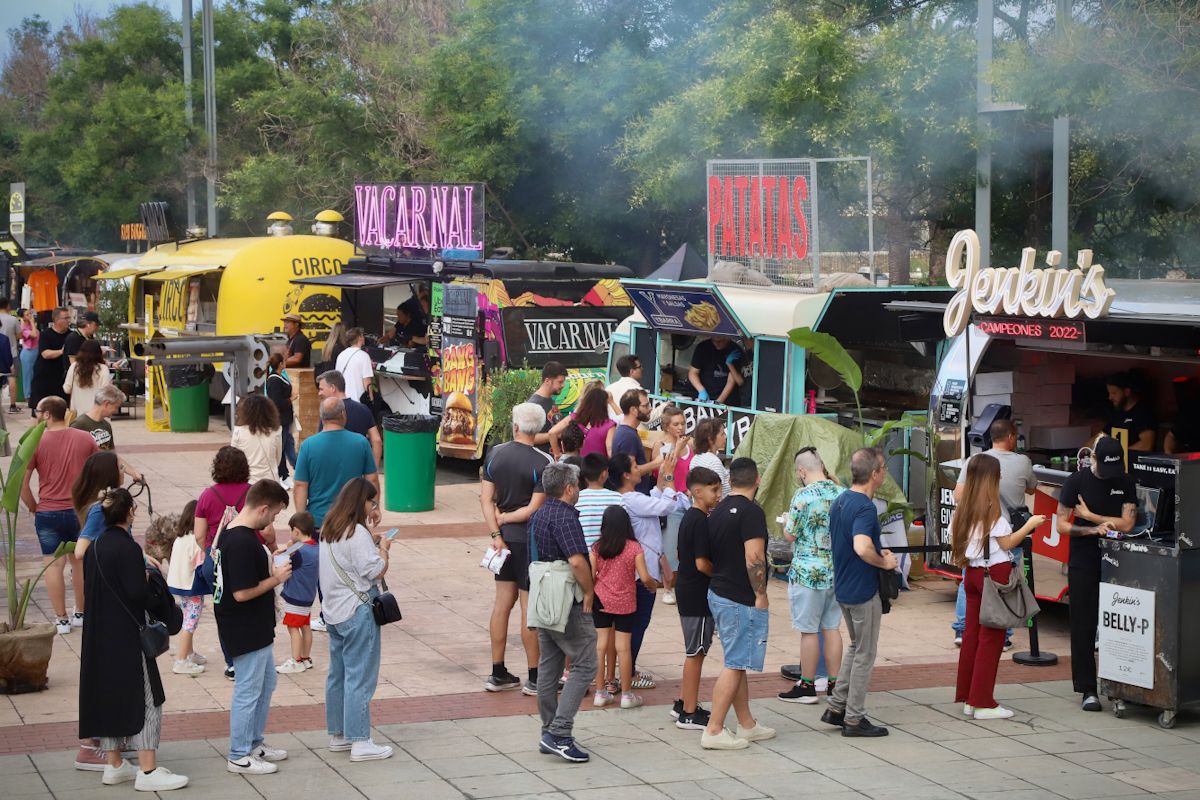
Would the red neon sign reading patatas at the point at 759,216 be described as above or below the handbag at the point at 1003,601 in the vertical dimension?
above

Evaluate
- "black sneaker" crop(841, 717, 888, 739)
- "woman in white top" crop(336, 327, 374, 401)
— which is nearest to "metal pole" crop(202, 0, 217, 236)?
"woman in white top" crop(336, 327, 374, 401)

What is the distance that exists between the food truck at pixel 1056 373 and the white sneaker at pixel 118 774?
17.7ft

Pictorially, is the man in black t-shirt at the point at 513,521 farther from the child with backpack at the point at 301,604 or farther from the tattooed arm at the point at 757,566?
the tattooed arm at the point at 757,566

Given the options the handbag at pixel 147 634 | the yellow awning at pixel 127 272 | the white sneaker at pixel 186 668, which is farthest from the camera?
the yellow awning at pixel 127 272

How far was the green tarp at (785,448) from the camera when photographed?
37.5 ft

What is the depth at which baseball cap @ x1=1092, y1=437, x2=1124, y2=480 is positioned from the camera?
27.2 ft

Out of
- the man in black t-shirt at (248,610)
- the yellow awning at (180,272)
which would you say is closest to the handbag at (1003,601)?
the man in black t-shirt at (248,610)

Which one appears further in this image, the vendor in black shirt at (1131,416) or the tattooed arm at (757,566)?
the vendor in black shirt at (1131,416)

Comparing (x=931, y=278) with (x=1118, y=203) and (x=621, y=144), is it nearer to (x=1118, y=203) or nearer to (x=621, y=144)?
(x=1118, y=203)

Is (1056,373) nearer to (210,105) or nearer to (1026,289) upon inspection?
(1026,289)

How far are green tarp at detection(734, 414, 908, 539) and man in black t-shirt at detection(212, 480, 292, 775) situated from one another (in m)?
5.32

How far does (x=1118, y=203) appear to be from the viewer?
16.2m

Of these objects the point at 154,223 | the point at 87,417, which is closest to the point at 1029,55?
the point at 87,417

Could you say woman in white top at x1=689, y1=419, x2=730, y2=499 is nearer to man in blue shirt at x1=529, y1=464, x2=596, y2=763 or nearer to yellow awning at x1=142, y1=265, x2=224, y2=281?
man in blue shirt at x1=529, y1=464, x2=596, y2=763
